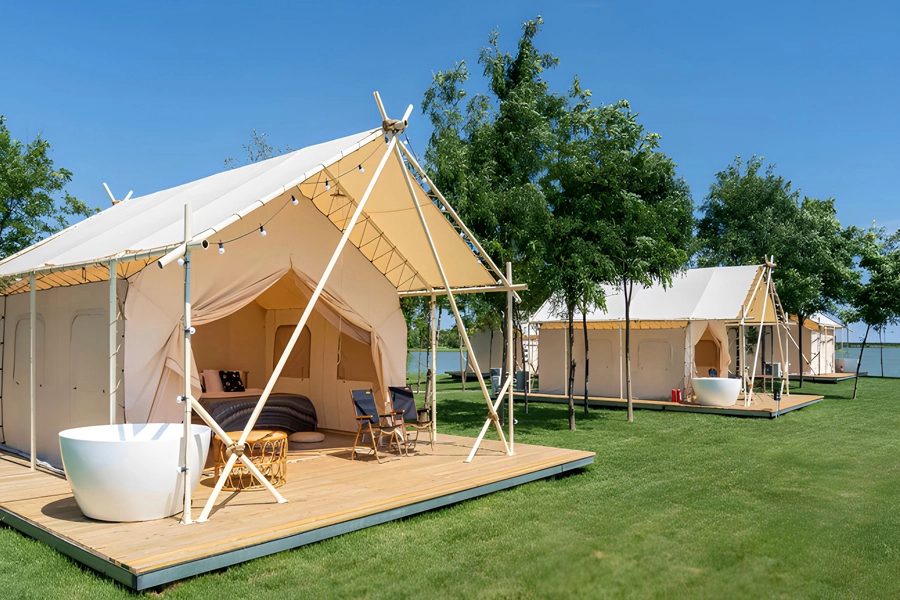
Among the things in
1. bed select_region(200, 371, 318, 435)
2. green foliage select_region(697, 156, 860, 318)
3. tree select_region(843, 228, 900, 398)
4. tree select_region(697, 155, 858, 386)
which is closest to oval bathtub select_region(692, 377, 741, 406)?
tree select_region(843, 228, 900, 398)

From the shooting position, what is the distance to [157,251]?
5.26 metres

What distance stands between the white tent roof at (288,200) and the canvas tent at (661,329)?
23.5ft

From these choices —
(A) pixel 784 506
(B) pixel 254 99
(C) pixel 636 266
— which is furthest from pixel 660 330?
(B) pixel 254 99

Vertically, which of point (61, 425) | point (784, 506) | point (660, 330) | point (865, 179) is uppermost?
point (865, 179)

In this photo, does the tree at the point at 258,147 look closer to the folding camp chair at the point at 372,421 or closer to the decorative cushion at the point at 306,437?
the decorative cushion at the point at 306,437

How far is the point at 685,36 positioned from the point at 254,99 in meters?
10.5

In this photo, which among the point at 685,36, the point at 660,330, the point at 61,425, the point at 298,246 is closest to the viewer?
the point at 61,425

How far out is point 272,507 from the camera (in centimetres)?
531

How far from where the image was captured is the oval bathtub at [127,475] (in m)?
4.67

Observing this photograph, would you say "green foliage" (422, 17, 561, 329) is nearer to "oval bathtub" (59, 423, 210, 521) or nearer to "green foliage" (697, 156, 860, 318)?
"oval bathtub" (59, 423, 210, 521)

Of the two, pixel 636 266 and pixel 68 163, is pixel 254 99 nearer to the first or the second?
pixel 68 163

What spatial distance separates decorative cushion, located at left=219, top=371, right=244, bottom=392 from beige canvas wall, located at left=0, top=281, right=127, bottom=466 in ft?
8.17

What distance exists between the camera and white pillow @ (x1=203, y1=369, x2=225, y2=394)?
9453mm

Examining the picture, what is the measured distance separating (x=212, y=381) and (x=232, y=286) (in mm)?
2732
